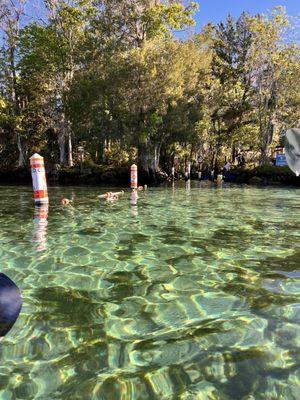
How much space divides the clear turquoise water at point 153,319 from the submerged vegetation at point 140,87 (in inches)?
945

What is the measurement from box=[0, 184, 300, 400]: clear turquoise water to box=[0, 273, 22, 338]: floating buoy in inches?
3.4

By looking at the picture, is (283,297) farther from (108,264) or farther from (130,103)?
(130,103)

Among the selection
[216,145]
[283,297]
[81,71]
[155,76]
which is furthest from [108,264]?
[216,145]

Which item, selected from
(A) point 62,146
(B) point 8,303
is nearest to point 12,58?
(A) point 62,146

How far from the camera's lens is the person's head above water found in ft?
26.1

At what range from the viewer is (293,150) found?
316 inches

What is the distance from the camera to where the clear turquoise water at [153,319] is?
2.86m

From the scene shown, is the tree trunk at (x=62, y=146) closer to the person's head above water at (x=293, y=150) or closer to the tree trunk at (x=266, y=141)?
the tree trunk at (x=266, y=141)

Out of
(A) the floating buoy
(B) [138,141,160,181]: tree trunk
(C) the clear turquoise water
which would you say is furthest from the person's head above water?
(B) [138,141,160,181]: tree trunk

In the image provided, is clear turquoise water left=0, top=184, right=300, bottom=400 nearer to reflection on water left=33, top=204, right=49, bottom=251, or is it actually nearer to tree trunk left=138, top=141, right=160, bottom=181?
reflection on water left=33, top=204, right=49, bottom=251

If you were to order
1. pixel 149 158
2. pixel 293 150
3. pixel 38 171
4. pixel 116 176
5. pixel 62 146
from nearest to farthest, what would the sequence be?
pixel 293 150 < pixel 38 171 < pixel 149 158 < pixel 116 176 < pixel 62 146

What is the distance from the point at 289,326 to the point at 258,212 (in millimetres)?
9431

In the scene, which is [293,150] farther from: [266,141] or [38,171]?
[266,141]

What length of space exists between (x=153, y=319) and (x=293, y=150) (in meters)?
5.47
